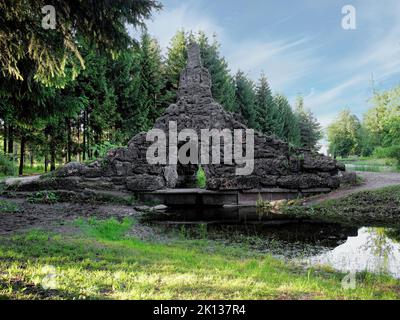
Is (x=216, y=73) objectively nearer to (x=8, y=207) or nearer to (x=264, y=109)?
(x=264, y=109)

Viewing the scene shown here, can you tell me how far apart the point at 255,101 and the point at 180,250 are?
116 ft

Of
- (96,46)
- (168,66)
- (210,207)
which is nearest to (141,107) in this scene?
(168,66)

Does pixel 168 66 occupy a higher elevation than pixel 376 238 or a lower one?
higher

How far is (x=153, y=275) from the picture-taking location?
413cm

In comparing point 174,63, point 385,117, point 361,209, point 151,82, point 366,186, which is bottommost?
point 361,209

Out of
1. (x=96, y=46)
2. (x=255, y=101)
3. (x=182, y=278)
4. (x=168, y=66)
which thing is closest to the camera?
(x=182, y=278)

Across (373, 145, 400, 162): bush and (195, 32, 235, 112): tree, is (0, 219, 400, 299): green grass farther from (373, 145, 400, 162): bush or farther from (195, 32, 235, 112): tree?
(195, 32, 235, 112): tree

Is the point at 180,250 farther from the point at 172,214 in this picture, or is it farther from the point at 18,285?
the point at 172,214

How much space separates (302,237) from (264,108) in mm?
33746

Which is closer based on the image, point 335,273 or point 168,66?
point 335,273

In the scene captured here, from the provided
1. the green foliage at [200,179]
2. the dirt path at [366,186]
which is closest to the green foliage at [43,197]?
the green foliage at [200,179]

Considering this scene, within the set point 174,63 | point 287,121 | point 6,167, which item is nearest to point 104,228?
point 6,167

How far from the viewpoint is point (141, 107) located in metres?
29.0

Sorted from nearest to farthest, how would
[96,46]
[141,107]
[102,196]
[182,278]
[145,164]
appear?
[182,278] → [96,46] → [102,196] → [145,164] → [141,107]
